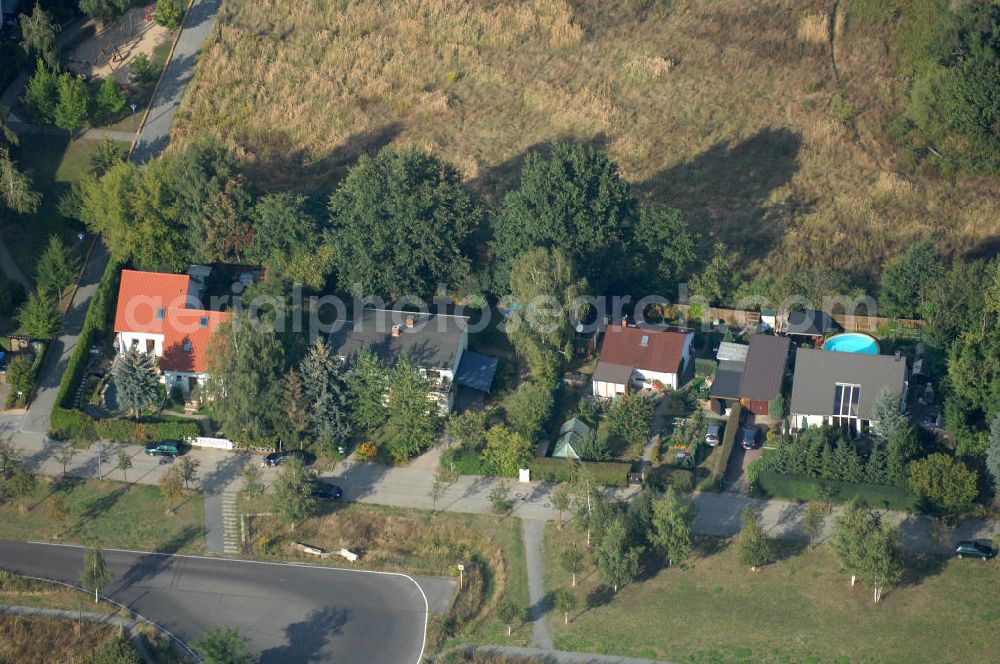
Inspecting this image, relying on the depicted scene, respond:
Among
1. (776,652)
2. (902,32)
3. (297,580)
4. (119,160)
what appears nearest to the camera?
(776,652)

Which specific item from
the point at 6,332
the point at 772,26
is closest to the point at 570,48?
the point at 772,26

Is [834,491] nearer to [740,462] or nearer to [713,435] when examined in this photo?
[740,462]

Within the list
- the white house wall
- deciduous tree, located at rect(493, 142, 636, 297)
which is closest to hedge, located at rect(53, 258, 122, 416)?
the white house wall

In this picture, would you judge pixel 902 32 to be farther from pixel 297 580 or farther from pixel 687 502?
pixel 297 580

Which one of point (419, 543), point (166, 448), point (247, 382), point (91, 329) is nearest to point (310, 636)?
point (419, 543)

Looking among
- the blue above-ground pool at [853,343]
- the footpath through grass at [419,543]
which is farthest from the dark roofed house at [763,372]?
the footpath through grass at [419,543]
